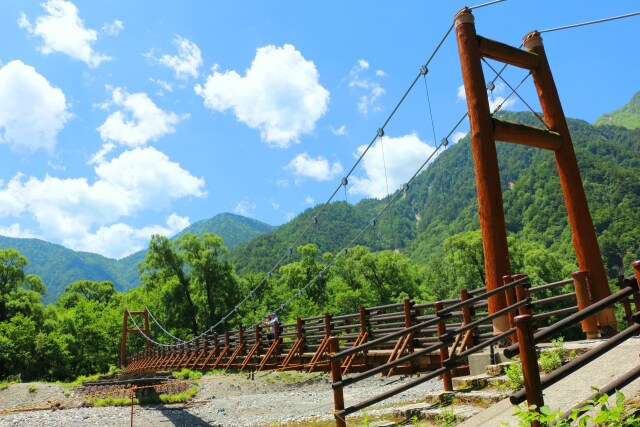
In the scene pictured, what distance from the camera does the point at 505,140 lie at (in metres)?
6.97

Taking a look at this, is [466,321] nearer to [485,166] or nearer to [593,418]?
[485,166]

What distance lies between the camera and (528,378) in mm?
2688

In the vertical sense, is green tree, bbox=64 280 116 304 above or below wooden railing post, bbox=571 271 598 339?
above

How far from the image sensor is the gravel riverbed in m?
10.0

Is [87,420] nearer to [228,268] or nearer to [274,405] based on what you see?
[274,405]

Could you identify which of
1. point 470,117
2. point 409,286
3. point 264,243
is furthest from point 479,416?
point 264,243

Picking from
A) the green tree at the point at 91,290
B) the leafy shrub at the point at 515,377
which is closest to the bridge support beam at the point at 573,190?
the leafy shrub at the point at 515,377

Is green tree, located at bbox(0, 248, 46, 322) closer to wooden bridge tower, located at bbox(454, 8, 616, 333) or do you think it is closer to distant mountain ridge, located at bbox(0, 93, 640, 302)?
distant mountain ridge, located at bbox(0, 93, 640, 302)

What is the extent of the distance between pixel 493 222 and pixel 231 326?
114 ft

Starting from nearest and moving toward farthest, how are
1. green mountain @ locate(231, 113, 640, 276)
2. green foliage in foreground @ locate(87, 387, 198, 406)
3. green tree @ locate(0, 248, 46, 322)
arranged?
green foliage in foreground @ locate(87, 387, 198, 406) < green tree @ locate(0, 248, 46, 322) < green mountain @ locate(231, 113, 640, 276)

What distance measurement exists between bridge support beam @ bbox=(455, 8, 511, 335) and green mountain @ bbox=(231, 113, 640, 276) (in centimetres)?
2366

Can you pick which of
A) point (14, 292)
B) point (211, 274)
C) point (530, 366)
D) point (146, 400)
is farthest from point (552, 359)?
point (14, 292)

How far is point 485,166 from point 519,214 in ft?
238

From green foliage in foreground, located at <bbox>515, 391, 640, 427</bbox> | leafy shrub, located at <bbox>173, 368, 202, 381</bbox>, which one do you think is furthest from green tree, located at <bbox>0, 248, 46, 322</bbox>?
green foliage in foreground, located at <bbox>515, 391, 640, 427</bbox>
